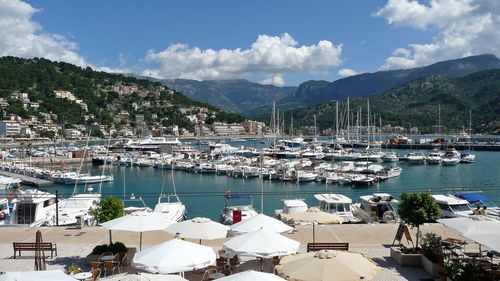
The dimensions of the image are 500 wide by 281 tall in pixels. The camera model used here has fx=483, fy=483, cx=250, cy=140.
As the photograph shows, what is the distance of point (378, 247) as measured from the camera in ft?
49.1

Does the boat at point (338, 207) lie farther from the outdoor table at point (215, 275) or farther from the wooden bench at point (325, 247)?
the outdoor table at point (215, 275)

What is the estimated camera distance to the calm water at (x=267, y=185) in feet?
141

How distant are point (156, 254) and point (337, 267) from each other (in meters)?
3.75

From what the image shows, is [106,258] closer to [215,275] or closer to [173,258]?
[215,275]

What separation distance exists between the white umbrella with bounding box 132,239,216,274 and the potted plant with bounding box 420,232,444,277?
221 inches

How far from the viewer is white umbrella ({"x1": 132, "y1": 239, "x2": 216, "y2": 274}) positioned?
377 inches

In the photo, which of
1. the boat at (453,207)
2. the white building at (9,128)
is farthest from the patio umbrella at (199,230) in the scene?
the white building at (9,128)

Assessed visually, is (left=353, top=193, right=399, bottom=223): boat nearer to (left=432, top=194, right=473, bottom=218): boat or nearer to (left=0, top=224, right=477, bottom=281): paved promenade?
(left=432, top=194, right=473, bottom=218): boat

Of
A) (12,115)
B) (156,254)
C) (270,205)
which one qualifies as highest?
(12,115)

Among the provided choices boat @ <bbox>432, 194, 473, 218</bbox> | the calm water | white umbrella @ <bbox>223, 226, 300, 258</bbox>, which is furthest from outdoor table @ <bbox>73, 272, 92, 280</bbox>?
the calm water

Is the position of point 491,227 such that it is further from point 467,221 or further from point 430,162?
point 430,162

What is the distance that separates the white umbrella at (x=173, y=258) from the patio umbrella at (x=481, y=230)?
552 cm

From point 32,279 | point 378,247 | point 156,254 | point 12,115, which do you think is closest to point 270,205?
point 378,247

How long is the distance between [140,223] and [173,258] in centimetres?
279
